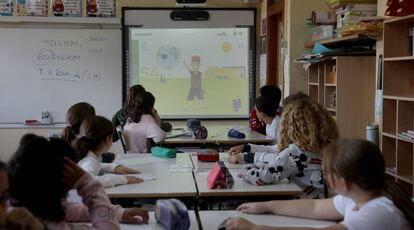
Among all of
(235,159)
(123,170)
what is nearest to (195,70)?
(235,159)

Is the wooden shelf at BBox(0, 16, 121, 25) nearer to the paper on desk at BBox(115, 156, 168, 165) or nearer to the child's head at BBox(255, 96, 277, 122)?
the child's head at BBox(255, 96, 277, 122)

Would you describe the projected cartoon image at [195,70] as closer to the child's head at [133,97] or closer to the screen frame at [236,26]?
the screen frame at [236,26]

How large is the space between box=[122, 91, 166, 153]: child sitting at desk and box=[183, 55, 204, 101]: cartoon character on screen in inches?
89.5

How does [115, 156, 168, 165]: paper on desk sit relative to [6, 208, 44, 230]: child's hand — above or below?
below

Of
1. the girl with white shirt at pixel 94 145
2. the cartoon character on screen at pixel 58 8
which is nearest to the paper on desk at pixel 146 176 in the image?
the girl with white shirt at pixel 94 145

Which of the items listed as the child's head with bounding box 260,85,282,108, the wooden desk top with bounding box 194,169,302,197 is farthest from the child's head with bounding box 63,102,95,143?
the child's head with bounding box 260,85,282,108

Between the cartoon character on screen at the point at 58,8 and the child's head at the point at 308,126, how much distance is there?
4.41m

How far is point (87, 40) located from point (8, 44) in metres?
0.92

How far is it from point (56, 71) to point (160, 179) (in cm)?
400

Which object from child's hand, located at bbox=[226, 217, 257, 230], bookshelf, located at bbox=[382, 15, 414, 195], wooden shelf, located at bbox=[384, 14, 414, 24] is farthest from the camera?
bookshelf, located at bbox=[382, 15, 414, 195]

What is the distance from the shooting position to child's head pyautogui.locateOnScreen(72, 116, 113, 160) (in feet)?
8.95

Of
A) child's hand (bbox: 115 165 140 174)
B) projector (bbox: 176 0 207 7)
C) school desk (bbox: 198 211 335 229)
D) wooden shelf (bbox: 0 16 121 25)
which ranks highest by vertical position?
projector (bbox: 176 0 207 7)

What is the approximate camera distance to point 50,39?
651 centimetres

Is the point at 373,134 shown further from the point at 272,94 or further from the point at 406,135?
the point at 272,94
